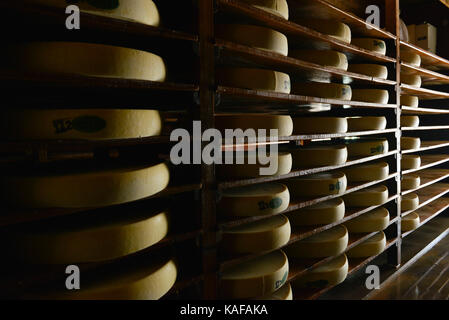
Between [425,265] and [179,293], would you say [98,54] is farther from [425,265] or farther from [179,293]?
[425,265]

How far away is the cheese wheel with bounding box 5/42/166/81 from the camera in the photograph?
110cm

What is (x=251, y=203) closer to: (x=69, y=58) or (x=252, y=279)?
(x=252, y=279)

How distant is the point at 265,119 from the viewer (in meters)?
1.69

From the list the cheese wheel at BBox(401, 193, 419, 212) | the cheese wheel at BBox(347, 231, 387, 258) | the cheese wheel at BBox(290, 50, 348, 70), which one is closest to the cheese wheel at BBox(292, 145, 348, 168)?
the cheese wheel at BBox(290, 50, 348, 70)

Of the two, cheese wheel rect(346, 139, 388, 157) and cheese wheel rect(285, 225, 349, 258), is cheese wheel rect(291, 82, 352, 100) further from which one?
cheese wheel rect(285, 225, 349, 258)

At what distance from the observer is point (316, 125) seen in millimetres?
2029

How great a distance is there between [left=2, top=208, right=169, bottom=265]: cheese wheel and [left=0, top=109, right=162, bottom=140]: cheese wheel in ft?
0.95

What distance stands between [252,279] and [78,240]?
79 cm

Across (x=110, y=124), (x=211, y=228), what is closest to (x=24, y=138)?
(x=110, y=124)

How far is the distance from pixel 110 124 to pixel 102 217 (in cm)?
36

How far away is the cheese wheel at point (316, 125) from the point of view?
79.7 inches

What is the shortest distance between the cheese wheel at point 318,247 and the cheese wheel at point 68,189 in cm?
118

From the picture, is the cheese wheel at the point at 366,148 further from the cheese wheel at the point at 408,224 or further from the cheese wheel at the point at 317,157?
the cheese wheel at the point at 408,224

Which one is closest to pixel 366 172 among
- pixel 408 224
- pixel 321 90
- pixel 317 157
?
pixel 317 157
